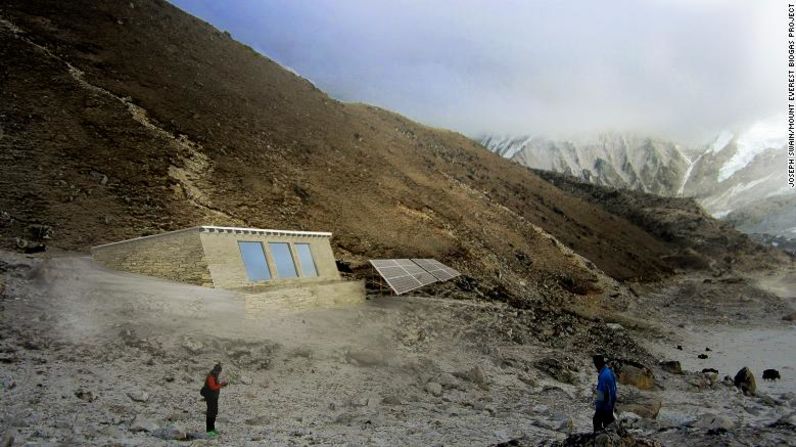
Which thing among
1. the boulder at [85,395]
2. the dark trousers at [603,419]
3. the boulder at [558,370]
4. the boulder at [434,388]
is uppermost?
the dark trousers at [603,419]

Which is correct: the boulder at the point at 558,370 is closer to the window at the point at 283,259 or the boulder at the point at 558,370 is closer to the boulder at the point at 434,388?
the boulder at the point at 434,388

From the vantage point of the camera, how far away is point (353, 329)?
16344 mm

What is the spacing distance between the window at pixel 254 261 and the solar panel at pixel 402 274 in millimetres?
5993

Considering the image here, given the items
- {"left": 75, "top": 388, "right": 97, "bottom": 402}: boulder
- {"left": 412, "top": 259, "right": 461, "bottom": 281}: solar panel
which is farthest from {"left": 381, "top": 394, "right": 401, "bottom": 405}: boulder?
{"left": 412, "top": 259, "right": 461, "bottom": 281}: solar panel

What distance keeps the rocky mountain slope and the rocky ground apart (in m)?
6.26

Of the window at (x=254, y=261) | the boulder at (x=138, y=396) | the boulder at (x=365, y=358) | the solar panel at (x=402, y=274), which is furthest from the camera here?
the solar panel at (x=402, y=274)

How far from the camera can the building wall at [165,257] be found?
1572 cm

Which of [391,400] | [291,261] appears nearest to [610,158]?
[291,261]

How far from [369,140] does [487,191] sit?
12.6 meters

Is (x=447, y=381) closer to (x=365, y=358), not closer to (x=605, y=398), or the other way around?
(x=365, y=358)

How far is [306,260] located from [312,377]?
785 centimetres

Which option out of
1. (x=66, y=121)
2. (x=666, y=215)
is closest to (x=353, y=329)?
(x=66, y=121)

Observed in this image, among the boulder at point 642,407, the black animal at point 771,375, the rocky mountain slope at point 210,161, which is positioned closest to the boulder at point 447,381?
the boulder at point 642,407

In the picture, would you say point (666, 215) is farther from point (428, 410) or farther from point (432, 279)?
point (428, 410)
